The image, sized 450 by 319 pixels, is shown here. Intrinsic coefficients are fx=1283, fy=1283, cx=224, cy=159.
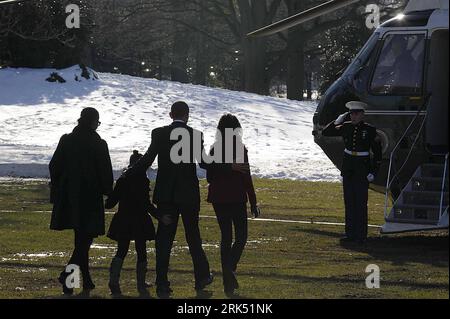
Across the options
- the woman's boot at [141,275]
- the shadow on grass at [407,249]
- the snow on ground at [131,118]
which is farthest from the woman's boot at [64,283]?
the snow on ground at [131,118]

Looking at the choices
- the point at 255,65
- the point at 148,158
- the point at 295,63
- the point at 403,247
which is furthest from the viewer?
the point at 295,63

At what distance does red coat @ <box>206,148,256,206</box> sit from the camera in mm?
12438

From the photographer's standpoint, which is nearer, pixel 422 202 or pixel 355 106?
pixel 422 202

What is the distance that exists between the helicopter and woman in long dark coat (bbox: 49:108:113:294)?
3.80 m

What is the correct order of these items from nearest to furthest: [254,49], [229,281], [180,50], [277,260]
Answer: [229,281], [277,260], [254,49], [180,50]

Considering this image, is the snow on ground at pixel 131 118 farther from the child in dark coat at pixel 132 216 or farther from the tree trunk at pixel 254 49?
the child in dark coat at pixel 132 216

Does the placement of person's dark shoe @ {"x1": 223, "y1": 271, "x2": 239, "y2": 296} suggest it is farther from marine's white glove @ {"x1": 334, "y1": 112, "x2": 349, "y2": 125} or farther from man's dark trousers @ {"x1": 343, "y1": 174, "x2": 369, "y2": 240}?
marine's white glove @ {"x1": 334, "y1": 112, "x2": 349, "y2": 125}

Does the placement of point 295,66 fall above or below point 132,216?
below

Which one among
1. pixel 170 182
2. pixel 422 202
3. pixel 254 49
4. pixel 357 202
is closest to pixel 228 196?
pixel 170 182

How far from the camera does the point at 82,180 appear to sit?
41.4 feet

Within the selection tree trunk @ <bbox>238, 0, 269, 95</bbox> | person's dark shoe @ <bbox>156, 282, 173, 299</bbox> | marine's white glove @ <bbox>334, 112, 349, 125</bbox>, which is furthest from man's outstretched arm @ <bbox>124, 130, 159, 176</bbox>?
tree trunk @ <bbox>238, 0, 269, 95</bbox>

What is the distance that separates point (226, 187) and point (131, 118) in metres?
26.4

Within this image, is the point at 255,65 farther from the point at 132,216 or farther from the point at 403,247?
the point at 132,216
